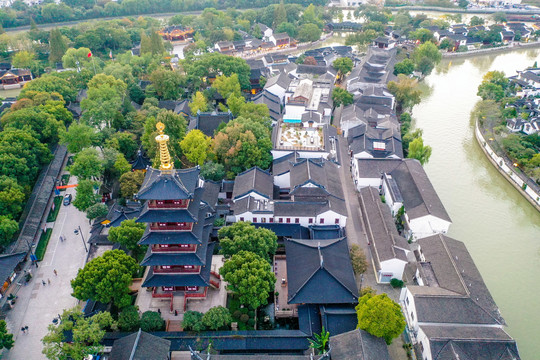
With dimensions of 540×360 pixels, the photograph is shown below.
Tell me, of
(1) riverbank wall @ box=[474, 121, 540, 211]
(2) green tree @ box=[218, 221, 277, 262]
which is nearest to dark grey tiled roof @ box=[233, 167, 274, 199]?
(2) green tree @ box=[218, 221, 277, 262]

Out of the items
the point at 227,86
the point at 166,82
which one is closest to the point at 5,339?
the point at 166,82

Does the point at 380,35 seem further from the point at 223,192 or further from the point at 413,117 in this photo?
the point at 223,192

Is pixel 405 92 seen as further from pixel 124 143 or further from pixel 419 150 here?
pixel 124 143

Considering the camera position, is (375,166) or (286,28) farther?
(286,28)

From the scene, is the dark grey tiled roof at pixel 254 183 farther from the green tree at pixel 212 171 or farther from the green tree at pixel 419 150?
the green tree at pixel 419 150

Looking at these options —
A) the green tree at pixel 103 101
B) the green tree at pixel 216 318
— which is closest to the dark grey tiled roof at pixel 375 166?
the green tree at pixel 216 318

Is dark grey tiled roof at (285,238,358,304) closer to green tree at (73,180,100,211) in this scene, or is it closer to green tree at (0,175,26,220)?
green tree at (73,180,100,211)

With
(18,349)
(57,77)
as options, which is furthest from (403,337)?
(57,77)
